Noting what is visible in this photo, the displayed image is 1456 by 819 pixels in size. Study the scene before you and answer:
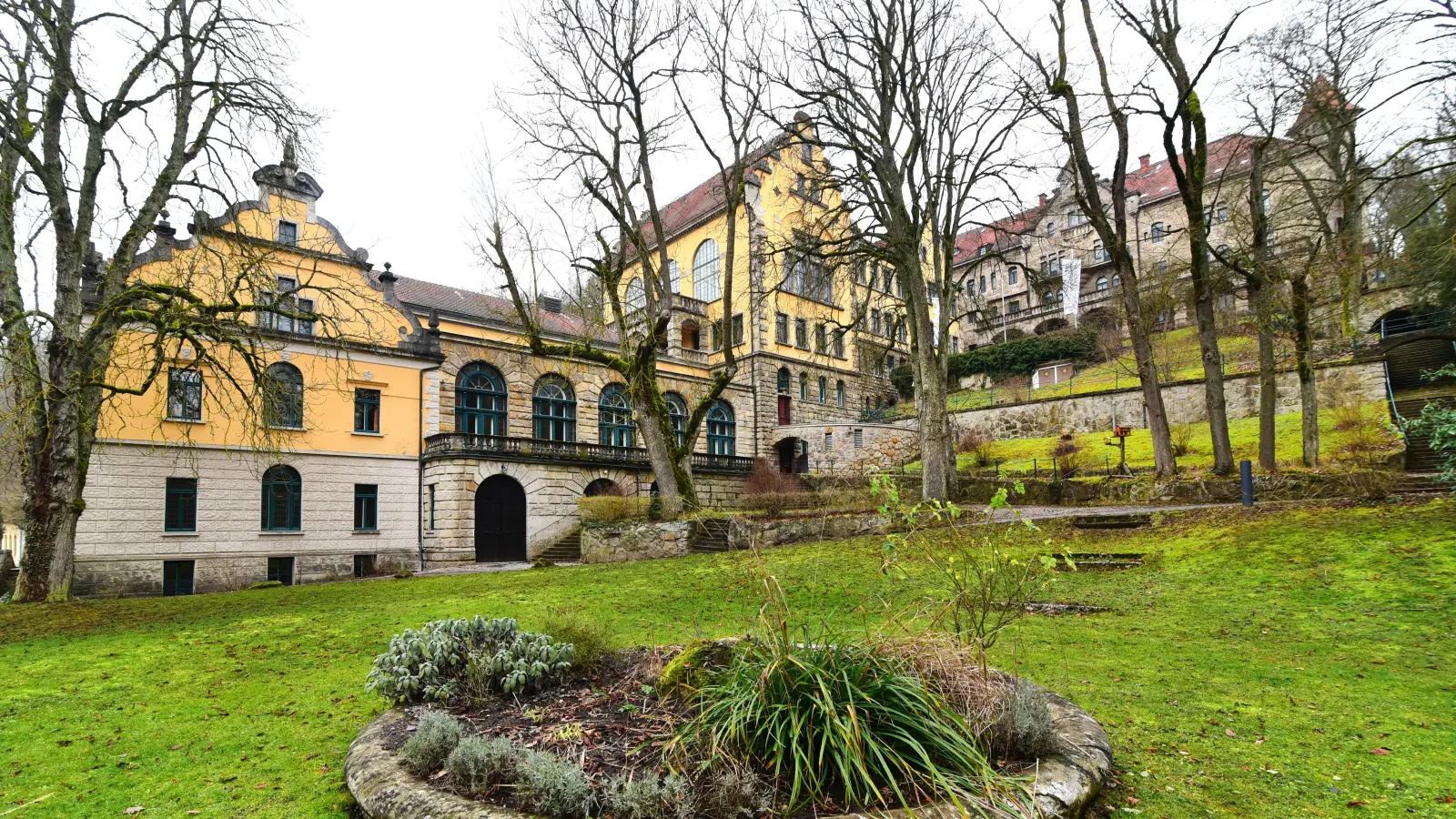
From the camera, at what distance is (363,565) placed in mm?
22562

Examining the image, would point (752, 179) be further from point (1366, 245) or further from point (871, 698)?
point (871, 698)

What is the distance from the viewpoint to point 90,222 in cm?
1183

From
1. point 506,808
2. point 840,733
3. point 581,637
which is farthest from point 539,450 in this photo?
point 840,733

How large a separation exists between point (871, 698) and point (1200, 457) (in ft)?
72.0

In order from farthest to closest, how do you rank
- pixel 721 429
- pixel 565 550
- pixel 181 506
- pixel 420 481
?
pixel 721 429 → pixel 565 550 → pixel 420 481 → pixel 181 506

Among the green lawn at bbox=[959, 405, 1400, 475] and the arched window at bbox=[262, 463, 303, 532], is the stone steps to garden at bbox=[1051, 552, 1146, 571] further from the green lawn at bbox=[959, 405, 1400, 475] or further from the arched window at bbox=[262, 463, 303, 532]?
the arched window at bbox=[262, 463, 303, 532]

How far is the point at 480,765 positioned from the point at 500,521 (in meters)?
22.6

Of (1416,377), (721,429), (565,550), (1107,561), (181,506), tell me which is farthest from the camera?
(721,429)

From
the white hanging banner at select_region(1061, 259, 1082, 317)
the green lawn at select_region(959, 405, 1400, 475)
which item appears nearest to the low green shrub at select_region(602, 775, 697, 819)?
the green lawn at select_region(959, 405, 1400, 475)

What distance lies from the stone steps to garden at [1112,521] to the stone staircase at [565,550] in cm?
1565

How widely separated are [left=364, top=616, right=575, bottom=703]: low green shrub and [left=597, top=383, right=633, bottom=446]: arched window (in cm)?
2500

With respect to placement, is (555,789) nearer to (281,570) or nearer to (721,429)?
(281,570)

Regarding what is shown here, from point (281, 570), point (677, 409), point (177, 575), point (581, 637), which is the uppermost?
point (677, 409)

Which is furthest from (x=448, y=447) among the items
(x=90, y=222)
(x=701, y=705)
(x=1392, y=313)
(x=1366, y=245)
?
(x=1392, y=313)
